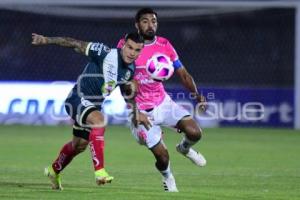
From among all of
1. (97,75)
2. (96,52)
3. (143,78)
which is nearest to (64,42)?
(96,52)

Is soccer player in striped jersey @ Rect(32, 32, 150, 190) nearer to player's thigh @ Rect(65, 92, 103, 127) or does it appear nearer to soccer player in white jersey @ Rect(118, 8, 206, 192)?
player's thigh @ Rect(65, 92, 103, 127)

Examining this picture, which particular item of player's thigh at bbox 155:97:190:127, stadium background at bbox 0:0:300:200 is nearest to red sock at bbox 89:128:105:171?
player's thigh at bbox 155:97:190:127

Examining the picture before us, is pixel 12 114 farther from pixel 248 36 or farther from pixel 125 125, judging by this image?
pixel 248 36

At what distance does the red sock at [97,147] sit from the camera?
10031 millimetres

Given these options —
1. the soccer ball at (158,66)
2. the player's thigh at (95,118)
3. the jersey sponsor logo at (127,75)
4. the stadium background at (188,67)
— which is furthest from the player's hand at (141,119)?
the stadium background at (188,67)

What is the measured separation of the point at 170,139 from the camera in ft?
66.7

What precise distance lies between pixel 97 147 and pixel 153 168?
4580 millimetres

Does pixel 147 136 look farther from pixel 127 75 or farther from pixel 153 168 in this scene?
pixel 153 168

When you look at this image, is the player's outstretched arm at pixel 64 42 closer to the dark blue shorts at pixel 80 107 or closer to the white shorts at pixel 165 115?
the dark blue shorts at pixel 80 107

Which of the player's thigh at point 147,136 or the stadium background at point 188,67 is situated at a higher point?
the player's thigh at point 147,136

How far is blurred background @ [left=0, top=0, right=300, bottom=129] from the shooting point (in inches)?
891

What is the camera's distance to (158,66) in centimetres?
1181

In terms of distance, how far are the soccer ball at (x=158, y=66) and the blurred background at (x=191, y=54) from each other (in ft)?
32.3

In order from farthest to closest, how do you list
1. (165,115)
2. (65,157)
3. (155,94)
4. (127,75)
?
Result: (155,94), (165,115), (65,157), (127,75)
